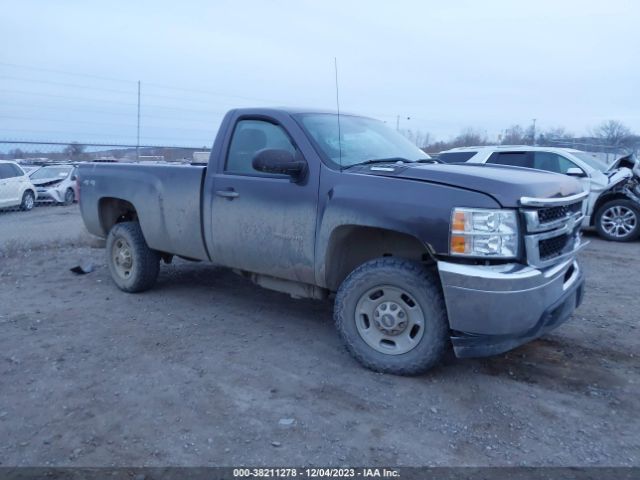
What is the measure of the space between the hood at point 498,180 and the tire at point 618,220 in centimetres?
673

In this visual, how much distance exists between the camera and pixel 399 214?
3861 millimetres

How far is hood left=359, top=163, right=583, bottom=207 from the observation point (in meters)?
3.62

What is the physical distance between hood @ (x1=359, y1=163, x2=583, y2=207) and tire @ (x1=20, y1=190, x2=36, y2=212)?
643 inches

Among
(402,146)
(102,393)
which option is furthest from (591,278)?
(102,393)

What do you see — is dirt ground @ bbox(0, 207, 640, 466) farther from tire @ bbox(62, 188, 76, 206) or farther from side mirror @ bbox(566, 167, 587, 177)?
tire @ bbox(62, 188, 76, 206)

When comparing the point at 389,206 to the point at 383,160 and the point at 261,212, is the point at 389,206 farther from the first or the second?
the point at 261,212

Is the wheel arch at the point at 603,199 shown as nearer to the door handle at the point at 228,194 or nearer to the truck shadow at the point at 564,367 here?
the truck shadow at the point at 564,367

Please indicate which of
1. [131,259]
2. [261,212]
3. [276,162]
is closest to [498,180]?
[276,162]

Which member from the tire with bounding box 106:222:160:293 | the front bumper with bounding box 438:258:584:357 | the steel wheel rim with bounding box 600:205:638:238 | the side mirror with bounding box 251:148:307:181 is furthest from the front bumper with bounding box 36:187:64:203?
the front bumper with bounding box 438:258:584:357

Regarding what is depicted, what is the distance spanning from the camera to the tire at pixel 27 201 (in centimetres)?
1758

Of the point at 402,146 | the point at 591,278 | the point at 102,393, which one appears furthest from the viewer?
the point at 591,278

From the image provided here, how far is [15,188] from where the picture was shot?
672 inches

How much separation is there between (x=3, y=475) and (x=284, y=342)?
236cm

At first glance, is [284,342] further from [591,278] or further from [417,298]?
[591,278]
